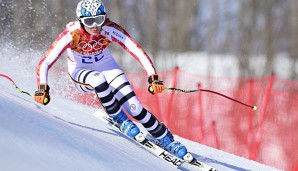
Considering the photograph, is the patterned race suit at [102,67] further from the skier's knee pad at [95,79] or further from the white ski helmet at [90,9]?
the white ski helmet at [90,9]

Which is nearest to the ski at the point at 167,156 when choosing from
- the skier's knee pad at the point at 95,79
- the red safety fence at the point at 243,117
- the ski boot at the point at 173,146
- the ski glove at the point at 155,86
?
the ski boot at the point at 173,146

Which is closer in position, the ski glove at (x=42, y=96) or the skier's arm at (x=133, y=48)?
the ski glove at (x=42, y=96)

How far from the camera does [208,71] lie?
77.3 ft

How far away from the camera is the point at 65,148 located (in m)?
3.85

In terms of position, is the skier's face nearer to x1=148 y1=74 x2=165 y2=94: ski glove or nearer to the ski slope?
x1=148 y1=74 x2=165 y2=94: ski glove

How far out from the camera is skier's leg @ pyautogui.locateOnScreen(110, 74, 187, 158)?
5.50m

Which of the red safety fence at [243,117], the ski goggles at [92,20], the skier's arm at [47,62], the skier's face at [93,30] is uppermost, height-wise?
the ski goggles at [92,20]

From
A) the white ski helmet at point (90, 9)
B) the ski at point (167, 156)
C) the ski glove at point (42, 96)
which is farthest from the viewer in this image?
the ski at point (167, 156)

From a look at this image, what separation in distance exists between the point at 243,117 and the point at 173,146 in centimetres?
319

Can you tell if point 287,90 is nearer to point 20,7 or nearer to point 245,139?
point 245,139

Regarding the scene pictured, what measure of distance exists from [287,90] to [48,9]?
18.8m

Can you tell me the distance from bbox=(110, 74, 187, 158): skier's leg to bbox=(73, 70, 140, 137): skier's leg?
10cm

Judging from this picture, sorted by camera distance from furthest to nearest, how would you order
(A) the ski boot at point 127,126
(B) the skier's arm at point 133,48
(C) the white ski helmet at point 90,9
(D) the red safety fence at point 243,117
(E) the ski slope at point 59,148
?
(D) the red safety fence at point 243,117 < (A) the ski boot at point 127,126 < (B) the skier's arm at point 133,48 < (C) the white ski helmet at point 90,9 < (E) the ski slope at point 59,148

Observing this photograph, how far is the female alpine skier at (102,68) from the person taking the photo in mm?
5375
